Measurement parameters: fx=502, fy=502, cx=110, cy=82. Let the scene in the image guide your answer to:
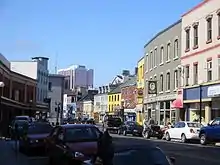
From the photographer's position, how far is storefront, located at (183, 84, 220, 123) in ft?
136

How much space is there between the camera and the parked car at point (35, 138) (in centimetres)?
2492

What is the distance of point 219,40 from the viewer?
41281 millimetres

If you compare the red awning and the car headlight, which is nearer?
the car headlight

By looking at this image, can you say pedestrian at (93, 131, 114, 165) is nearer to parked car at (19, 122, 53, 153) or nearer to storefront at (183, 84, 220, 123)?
parked car at (19, 122, 53, 153)

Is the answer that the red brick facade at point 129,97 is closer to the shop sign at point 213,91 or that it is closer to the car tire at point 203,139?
the shop sign at point 213,91

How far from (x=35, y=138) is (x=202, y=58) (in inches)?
918

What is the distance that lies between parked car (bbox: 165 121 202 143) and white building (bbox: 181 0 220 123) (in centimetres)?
491

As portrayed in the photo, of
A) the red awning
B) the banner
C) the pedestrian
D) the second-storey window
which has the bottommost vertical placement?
the pedestrian

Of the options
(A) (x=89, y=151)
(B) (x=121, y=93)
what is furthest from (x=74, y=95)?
(A) (x=89, y=151)

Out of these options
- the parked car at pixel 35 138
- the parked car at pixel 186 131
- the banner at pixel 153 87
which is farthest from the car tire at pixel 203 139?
the banner at pixel 153 87

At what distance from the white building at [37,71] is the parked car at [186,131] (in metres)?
56.6

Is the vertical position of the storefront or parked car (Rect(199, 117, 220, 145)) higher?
the storefront

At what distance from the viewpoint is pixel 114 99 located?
112m

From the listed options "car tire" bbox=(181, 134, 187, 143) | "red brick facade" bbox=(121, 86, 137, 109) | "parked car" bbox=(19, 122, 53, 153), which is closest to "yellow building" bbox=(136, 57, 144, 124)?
"red brick facade" bbox=(121, 86, 137, 109)
